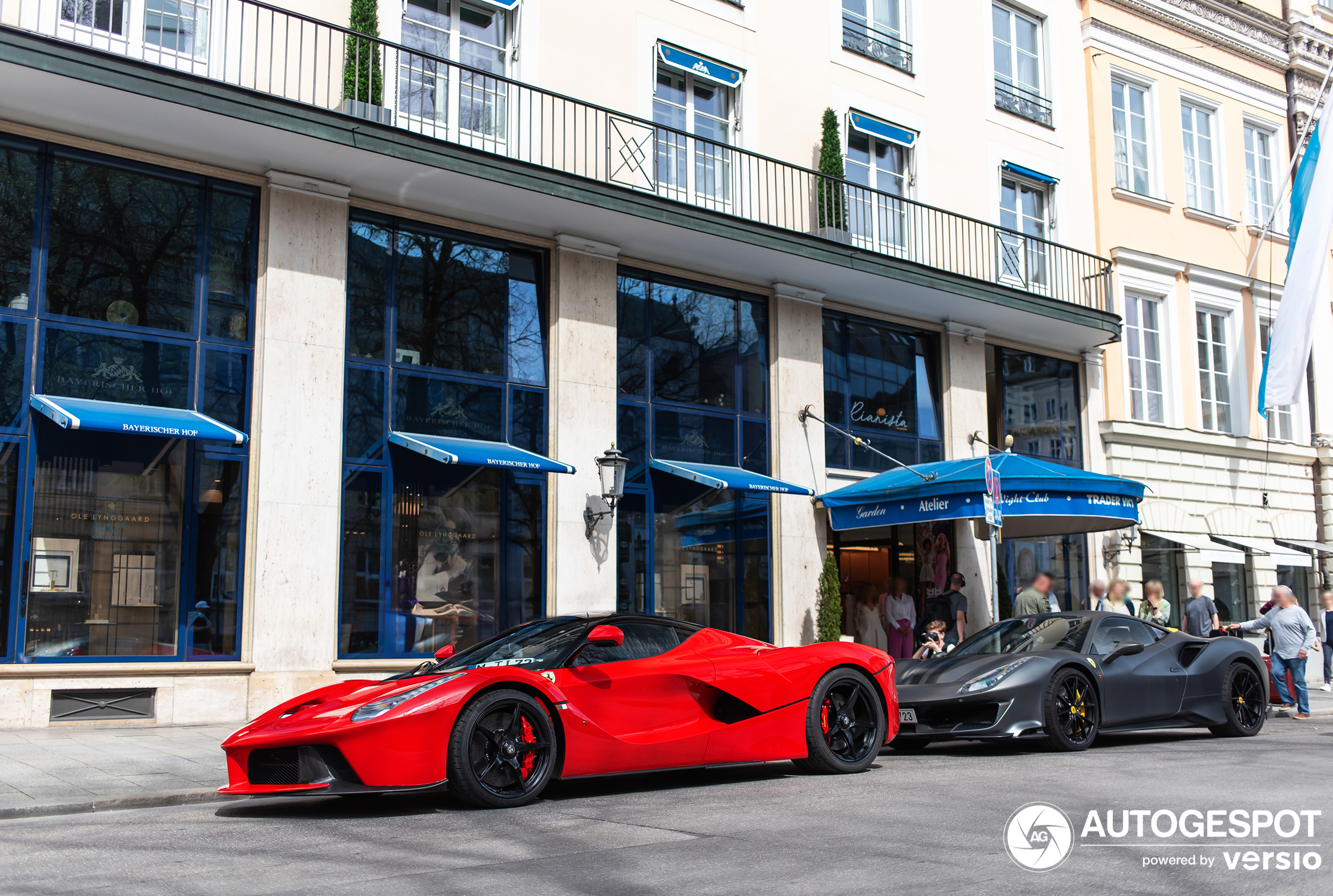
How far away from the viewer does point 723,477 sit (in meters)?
15.8

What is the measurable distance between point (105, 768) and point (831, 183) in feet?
43.3

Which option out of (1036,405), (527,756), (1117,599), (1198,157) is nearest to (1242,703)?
(1117,599)

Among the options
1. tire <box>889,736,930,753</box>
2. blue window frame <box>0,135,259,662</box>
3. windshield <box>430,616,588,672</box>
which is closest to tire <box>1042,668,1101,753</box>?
tire <box>889,736,930,753</box>

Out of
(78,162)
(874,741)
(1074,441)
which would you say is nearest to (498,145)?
(78,162)

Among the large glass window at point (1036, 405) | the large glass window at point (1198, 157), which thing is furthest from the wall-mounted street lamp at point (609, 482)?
the large glass window at point (1198, 157)

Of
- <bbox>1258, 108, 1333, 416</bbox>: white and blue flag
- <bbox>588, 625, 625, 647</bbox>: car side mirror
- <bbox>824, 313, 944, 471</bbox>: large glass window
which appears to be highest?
<bbox>1258, 108, 1333, 416</bbox>: white and blue flag

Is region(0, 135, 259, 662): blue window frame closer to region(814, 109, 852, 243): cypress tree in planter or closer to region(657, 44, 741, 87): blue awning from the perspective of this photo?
region(657, 44, 741, 87): blue awning

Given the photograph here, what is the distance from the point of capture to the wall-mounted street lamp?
1483 cm

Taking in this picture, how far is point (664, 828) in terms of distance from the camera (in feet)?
20.4

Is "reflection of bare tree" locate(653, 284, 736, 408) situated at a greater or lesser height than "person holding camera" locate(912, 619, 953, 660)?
greater

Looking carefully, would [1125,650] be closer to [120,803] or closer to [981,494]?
[981,494]

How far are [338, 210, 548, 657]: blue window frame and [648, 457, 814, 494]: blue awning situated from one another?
1834 mm

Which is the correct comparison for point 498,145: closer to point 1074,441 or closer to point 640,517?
point 640,517

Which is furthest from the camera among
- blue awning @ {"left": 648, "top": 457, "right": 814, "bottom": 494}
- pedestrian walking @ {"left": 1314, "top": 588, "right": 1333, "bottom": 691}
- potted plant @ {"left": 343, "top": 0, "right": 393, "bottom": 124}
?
pedestrian walking @ {"left": 1314, "top": 588, "right": 1333, "bottom": 691}
